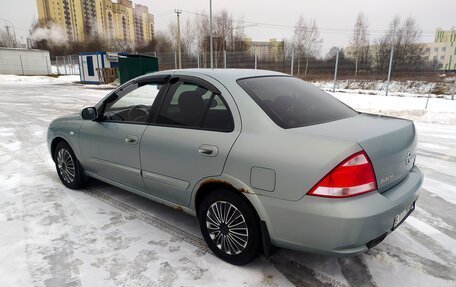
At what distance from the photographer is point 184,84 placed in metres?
3.09

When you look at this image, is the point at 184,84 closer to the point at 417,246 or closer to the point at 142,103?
the point at 142,103

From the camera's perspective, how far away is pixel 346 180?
207 cm

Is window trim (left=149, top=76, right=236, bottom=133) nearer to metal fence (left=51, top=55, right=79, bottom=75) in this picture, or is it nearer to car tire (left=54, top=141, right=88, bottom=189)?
car tire (left=54, top=141, right=88, bottom=189)

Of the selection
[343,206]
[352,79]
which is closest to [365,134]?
[343,206]

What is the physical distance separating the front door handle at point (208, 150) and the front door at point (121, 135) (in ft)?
2.80

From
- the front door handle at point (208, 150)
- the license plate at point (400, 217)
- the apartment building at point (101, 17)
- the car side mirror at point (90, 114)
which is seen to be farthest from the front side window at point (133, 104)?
the apartment building at point (101, 17)

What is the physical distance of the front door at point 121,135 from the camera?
332cm

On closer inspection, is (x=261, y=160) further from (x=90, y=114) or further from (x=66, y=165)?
(x=66, y=165)

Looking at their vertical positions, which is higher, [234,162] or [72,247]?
[234,162]

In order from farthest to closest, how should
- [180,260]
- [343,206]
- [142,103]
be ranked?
[142,103] → [180,260] → [343,206]

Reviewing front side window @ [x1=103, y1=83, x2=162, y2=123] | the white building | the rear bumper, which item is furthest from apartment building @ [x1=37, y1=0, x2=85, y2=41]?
the rear bumper

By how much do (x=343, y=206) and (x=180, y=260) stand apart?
58.2 inches

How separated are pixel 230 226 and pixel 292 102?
1.19m

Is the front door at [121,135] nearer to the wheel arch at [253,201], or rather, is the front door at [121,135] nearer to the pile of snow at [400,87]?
the wheel arch at [253,201]
